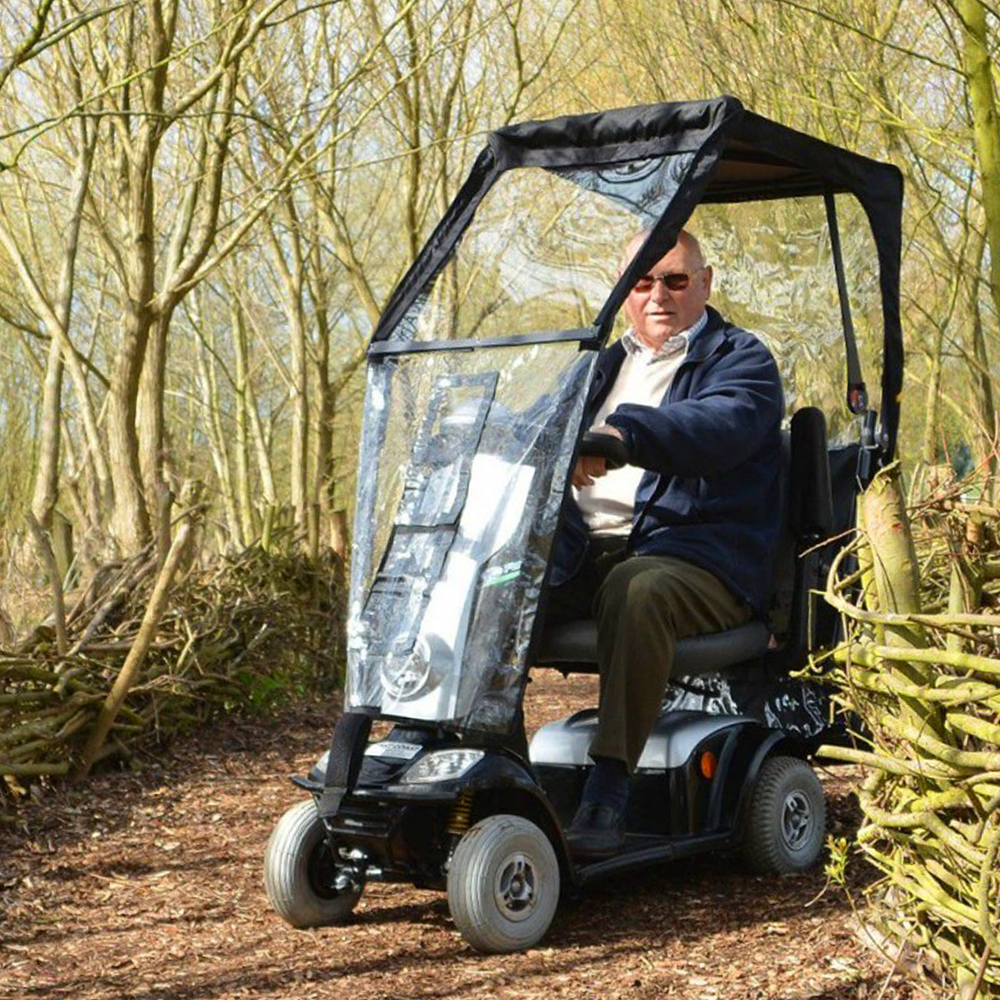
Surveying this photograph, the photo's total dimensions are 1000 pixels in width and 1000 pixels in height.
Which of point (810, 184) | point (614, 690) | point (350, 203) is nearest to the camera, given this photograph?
point (614, 690)

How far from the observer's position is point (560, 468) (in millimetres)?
4031

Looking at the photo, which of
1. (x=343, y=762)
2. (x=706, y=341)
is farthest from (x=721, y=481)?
(x=343, y=762)

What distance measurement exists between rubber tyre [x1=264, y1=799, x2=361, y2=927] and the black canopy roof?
1.28 metres

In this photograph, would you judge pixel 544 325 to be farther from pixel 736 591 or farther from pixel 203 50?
pixel 203 50

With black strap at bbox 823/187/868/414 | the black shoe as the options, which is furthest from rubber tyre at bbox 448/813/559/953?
black strap at bbox 823/187/868/414

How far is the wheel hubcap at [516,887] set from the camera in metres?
3.91

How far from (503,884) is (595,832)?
371 millimetres

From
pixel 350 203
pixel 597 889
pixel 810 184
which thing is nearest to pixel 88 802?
pixel 597 889

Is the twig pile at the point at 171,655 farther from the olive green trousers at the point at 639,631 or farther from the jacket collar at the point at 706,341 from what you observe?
the jacket collar at the point at 706,341

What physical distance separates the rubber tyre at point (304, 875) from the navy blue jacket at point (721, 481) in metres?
0.98

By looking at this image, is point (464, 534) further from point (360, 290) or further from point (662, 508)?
point (360, 290)

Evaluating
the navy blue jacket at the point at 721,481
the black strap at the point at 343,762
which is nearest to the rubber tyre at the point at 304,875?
the black strap at the point at 343,762

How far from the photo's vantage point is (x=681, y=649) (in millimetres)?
4469

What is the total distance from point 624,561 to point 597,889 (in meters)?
0.91
